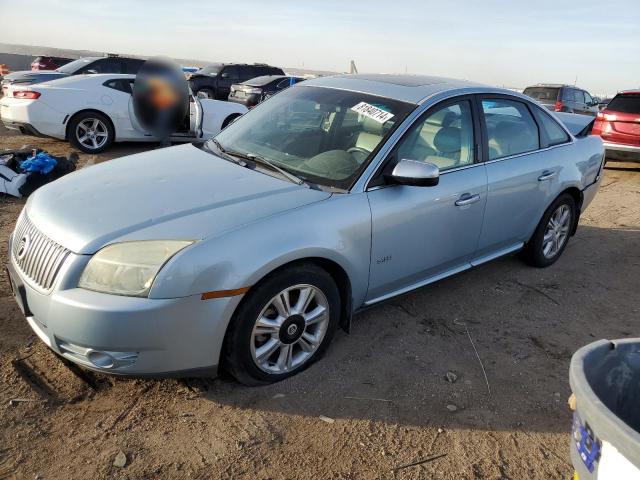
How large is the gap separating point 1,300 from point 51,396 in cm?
124

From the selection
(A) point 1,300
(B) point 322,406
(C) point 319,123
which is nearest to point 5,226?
(A) point 1,300

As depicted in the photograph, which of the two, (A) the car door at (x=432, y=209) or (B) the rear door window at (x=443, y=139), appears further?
(B) the rear door window at (x=443, y=139)

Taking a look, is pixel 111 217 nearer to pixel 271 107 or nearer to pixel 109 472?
pixel 109 472

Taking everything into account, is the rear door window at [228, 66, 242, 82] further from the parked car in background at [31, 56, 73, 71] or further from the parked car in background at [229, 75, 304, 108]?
the parked car in background at [31, 56, 73, 71]

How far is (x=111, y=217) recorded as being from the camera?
2604mm

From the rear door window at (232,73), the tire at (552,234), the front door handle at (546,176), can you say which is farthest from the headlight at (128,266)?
the rear door window at (232,73)

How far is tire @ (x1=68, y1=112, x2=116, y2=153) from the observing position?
8453 mm

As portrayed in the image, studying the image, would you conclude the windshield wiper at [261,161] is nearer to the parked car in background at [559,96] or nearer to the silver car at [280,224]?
the silver car at [280,224]

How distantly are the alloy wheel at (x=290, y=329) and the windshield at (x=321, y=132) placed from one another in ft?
2.25

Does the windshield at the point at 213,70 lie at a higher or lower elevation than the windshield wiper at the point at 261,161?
lower

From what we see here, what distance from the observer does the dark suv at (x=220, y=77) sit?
1788 cm

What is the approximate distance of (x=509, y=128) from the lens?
4.10m

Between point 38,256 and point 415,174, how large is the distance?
80.1 inches

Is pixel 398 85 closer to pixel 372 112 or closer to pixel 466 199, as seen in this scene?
pixel 372 112
